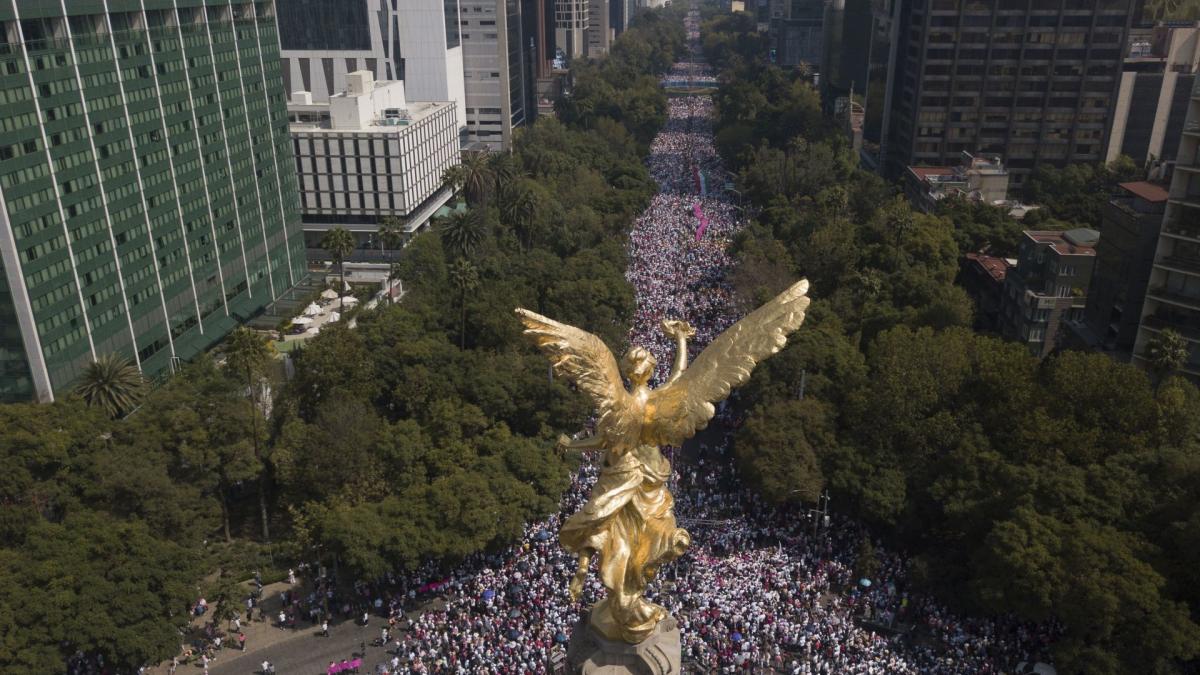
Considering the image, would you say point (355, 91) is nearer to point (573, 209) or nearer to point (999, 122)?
point (573, 209)

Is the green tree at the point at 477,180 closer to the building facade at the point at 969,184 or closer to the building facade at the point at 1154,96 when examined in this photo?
the building facade at the point at 969,184

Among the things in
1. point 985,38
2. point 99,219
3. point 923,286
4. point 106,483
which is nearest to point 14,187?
point 99,219

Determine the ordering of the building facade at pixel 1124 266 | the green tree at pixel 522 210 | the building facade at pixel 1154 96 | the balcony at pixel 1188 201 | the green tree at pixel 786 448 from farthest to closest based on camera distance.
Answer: the building facade at pixel 1154 96 → the green tree at pixel 522 210 → the building facade at pixel 1124 266 → the balcony at pixel 1188 201 → the green tree at pixel 786 448

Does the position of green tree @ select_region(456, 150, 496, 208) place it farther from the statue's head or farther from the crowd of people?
the statue's head

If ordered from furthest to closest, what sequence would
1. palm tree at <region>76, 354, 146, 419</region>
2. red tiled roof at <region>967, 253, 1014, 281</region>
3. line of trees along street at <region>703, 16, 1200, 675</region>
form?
1. red tiled roof at <region>967, 253, 1014, 281</region>
2. palm tree at <region>76, 354, 146, 419</region>
3. line of trees along street at <region>703, 16, 1200, 675</region>

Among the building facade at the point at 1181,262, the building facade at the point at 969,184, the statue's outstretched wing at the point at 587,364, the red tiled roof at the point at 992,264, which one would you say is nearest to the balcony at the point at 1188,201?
the building facade at the point at 1181,262

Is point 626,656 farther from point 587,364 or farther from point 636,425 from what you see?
point 587,364

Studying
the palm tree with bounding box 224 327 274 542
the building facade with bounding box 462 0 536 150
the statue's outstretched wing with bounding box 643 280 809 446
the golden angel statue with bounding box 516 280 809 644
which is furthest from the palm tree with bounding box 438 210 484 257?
the building facade with bounding box 462 0 536 150

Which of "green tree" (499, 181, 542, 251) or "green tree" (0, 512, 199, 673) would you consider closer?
"green tree" (0, 512, 199, 673)
